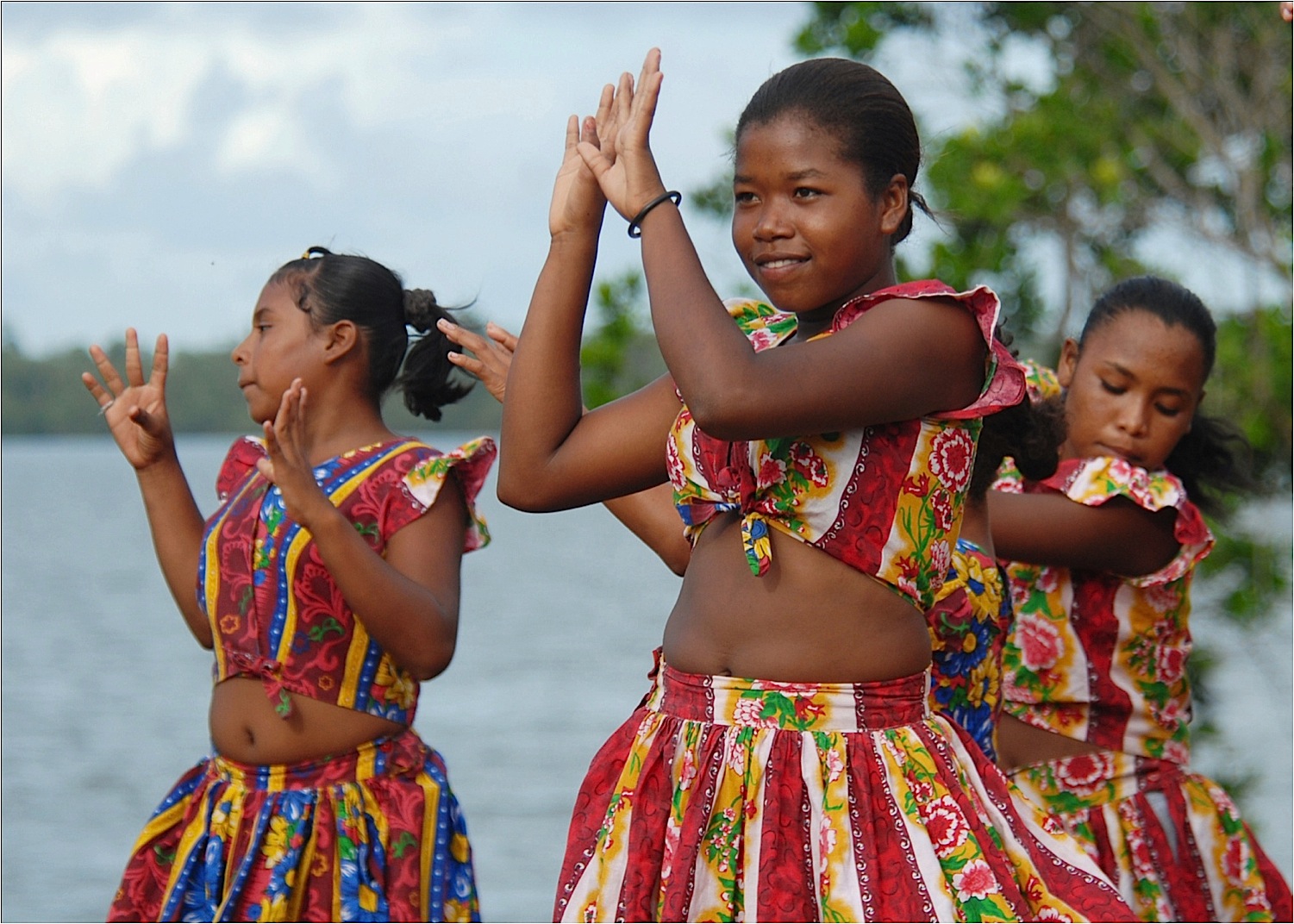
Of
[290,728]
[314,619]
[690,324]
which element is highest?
[690,324]

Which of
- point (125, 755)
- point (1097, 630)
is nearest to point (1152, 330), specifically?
point (1097, 630)

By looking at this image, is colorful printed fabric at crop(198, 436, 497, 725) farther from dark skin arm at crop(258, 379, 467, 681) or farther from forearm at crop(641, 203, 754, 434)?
forearm at crop(641, 203, 754, 434)

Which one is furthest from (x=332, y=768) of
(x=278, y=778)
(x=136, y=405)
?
(x=136, y=405)

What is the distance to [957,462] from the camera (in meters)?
2.52

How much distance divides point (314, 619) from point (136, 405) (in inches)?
24.8

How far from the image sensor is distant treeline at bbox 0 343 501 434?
396cm

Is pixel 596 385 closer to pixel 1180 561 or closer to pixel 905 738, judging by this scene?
pixel 1180 561

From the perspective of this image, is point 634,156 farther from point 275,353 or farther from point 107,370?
point 107,370

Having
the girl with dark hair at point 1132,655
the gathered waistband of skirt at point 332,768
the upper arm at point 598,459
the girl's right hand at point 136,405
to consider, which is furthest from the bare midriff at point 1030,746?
the girl's right hand at point 136,405

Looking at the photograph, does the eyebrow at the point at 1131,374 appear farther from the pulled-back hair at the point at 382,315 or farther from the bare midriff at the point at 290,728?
the bare midriff at the point at 290,728

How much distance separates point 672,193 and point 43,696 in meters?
19.3

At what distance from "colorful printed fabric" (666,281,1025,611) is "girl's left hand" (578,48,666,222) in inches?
13.2

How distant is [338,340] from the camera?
371 cm

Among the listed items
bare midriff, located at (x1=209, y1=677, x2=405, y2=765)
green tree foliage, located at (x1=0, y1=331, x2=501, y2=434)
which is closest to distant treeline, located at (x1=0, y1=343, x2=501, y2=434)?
green tree foliage, located at (x1=0, y1=331, x2=501, y2=434)
